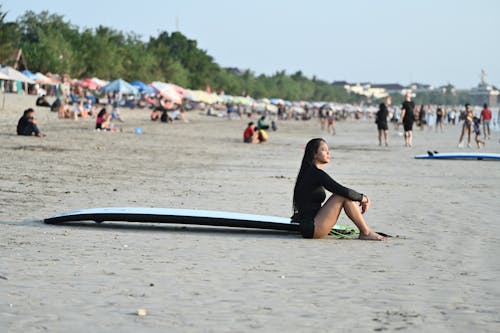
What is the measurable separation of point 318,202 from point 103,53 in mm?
78987

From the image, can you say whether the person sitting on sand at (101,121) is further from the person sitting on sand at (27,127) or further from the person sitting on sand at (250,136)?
the person sitting on sand at (27,127)

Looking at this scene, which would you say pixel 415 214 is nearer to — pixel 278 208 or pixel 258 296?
pixel 278 208

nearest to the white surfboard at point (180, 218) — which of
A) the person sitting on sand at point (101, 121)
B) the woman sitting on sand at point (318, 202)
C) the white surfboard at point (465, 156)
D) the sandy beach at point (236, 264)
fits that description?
the sandy beach at point (236, 264)

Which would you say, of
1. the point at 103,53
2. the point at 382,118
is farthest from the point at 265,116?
the point at 103,53

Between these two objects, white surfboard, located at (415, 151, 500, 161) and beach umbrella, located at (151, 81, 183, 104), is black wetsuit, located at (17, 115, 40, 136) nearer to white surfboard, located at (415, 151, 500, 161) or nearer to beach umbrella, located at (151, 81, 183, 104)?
white surfboard, located at (415, 151, 500, 161)

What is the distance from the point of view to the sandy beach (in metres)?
5.23

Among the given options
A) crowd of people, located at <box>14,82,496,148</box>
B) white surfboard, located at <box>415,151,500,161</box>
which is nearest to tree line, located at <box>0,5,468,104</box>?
crowd of people, located at <box>14,82,496,148</box>

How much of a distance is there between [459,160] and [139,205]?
12642 millimetres

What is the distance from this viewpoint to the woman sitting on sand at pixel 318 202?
8.43 m

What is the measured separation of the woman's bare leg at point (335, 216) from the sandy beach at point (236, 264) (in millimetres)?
140

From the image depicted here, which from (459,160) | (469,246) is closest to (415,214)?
(469,246)

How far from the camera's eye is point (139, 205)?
11.0m

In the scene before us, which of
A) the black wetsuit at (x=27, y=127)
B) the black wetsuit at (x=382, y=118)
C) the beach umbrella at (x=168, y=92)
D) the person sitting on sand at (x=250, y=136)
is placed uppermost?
the beach umbrella at (x=168, y=92)

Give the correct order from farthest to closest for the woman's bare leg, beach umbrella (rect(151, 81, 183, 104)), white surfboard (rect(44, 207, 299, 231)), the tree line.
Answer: the tree line
beach umbrella (rect(151, 81, 183, 104))
white surfboard (rect(44, 207, 299, 231))
the woman's bare leg
